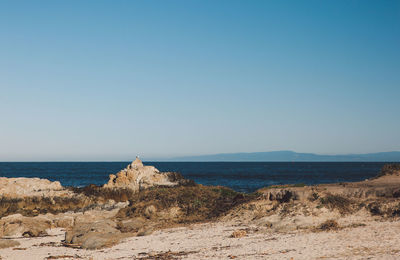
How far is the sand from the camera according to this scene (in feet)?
47.8

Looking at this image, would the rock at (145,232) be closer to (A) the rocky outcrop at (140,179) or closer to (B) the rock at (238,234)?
(B) the rock at (238,234)

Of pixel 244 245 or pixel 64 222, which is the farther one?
pixel 64 222

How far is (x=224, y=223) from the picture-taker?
23281 mm

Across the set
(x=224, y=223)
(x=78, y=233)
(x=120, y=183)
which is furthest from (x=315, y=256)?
(x=120, y=183)

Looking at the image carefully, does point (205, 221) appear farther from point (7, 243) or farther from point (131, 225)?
point (7, 243)

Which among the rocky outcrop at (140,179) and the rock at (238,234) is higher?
the rocky outcrop at (140,179)

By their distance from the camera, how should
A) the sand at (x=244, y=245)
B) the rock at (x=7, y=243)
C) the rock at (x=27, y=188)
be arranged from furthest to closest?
the rock at (x=27, y=188)
the rock at (x=7, y=243)
the sand at (x=244, y=245)

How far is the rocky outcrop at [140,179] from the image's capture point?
1720 inches

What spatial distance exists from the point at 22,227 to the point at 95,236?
6.84 meters

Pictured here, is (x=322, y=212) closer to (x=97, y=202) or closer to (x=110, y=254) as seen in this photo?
(x=110, y=254)

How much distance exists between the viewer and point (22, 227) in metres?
24.1

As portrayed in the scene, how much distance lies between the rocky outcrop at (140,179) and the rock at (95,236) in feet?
67.2

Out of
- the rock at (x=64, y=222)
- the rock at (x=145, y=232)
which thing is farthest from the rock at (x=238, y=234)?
the rock at (x=64, y=222)

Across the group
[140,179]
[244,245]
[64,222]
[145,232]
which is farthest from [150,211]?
[140,179]
